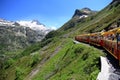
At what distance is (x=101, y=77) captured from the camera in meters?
23.7

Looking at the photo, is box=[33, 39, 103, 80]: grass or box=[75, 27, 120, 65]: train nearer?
box=[75, 27, 120, 65]: train

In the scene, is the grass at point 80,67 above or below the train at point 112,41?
below

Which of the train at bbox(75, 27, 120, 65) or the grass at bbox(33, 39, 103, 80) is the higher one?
the train at bbox(75, 27, 120, 65)

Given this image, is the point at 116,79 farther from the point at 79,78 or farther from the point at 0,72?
the point at 0,72

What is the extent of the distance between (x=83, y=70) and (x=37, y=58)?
220 ft

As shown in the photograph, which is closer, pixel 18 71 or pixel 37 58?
pixel 18 71

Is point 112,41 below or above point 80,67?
above

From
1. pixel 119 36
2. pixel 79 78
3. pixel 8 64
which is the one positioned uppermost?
pixel 119 36

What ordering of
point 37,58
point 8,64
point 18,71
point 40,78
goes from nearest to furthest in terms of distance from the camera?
1. point 40,78
2. point 18,71
3. point 37,58
4. point 8,64

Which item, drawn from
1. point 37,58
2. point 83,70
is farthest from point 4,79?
point 83,70

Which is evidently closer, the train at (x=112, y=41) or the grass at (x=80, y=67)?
the train at (x=112, y=41)

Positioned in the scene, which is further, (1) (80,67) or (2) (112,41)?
(1) (80,67)

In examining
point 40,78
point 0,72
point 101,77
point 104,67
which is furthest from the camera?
point 0,72

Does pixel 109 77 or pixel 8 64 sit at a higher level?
pixel 109 77
